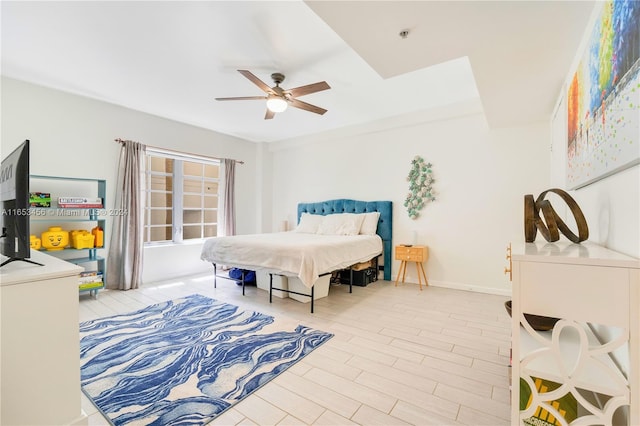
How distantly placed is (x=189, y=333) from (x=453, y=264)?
11.5 feet

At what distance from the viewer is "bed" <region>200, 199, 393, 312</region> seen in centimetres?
300

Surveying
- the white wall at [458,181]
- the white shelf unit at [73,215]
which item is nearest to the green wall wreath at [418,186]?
the white wall at [458,181]

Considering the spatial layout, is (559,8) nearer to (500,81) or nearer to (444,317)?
(500,81)

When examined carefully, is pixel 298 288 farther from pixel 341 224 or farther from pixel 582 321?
pixel 582 321

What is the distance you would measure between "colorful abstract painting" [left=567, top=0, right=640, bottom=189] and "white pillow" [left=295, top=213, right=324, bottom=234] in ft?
11.7

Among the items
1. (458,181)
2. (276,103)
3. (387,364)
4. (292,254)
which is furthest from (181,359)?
(458,181)

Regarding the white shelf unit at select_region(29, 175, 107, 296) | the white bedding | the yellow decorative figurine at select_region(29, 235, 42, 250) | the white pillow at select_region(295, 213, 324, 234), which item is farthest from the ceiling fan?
the yellow decorative figurine at select_region(29, 235, 42, 250)

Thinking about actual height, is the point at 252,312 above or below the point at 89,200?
below

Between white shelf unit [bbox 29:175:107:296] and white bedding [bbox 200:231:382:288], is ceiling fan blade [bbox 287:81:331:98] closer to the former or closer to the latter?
white bedding [bbox 200:231:382:288]

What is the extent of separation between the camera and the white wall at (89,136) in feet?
Answer: 10.6

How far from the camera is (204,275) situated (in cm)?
486

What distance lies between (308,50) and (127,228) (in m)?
3.47

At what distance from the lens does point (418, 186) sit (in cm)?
430

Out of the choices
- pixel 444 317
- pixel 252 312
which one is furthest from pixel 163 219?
pixel 444 317
